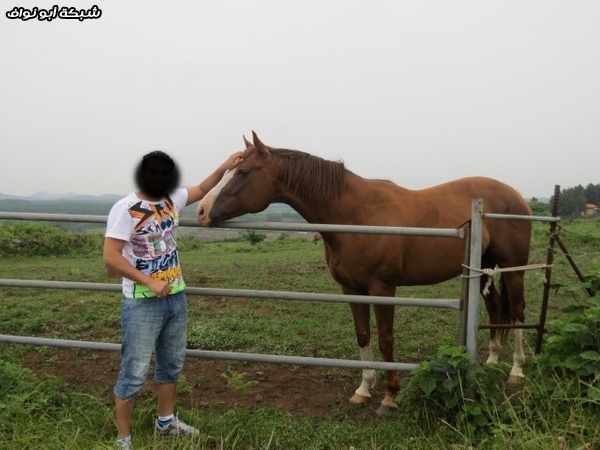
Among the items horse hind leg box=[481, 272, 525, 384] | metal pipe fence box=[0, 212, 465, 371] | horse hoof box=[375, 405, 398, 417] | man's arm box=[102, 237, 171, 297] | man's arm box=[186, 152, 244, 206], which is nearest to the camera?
man's arm box=[102, 237, 171, 297]

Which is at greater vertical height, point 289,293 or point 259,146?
point 259,146

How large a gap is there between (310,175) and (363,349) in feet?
4.83

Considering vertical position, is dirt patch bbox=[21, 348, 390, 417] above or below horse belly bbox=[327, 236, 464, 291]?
below

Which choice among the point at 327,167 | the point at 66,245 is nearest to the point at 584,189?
the point at 66,245

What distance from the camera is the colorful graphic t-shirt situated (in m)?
2.36

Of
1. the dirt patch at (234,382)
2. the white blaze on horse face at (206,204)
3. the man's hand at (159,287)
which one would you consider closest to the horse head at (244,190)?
the white blaze on horse face at (206,204)

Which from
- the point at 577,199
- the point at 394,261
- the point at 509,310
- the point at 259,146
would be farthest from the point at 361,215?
the point at 577,199

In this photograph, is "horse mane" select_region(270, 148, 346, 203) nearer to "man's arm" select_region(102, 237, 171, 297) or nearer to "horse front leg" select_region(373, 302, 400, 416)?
"horse front leg" select_region(373, 302, 400, 416)

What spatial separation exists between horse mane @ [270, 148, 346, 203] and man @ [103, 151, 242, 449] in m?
1.00

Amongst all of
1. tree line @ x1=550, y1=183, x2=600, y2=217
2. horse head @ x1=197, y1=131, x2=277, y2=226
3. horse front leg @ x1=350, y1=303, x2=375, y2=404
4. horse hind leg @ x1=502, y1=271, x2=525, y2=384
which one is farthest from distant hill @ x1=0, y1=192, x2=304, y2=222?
tree line @ x1=550, y1=183, x2=600, y2=217

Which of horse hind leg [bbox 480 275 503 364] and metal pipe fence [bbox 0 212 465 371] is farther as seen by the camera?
horse hind leg [bbox 480 275 503 364]

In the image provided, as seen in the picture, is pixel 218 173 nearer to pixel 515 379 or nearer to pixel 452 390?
pixel 452 390

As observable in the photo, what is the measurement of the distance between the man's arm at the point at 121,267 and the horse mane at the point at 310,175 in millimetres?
1321

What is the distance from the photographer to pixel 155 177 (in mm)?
2439
